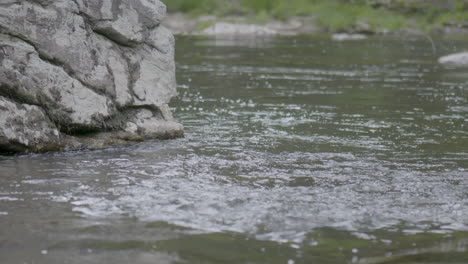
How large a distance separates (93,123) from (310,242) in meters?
4.56

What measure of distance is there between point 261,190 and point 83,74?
3.63m

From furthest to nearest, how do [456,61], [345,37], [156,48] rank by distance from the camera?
[345,37] → [456,61] → [156,48]

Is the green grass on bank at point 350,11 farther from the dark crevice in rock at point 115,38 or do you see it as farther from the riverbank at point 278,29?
the dark crevice in rock at point 115,38

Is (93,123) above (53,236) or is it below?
above

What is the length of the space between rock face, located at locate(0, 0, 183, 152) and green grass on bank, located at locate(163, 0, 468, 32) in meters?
26.7

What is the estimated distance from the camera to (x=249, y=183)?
683 cm

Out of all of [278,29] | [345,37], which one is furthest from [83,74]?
[278,29]

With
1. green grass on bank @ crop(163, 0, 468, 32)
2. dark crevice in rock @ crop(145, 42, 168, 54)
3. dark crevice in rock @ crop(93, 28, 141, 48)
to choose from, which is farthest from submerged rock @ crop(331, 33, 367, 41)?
dark crevice in rock @ crop(93, 28, 141, 48)

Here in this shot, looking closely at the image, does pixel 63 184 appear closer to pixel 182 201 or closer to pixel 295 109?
pixel 182 201

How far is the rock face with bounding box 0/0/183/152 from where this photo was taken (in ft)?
27.3

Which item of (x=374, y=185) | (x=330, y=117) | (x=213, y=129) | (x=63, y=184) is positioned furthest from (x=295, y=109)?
(x=63, y=184)

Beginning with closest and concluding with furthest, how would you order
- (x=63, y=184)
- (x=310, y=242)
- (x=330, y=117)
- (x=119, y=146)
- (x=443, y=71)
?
(x=310, y=242)
(x=63, y=184)
(x=119, y=146)
(x=330, y=117)
(x=443, y=71)

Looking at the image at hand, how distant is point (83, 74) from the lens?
29.3ft

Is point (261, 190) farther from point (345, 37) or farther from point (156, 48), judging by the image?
point (345, 37)
